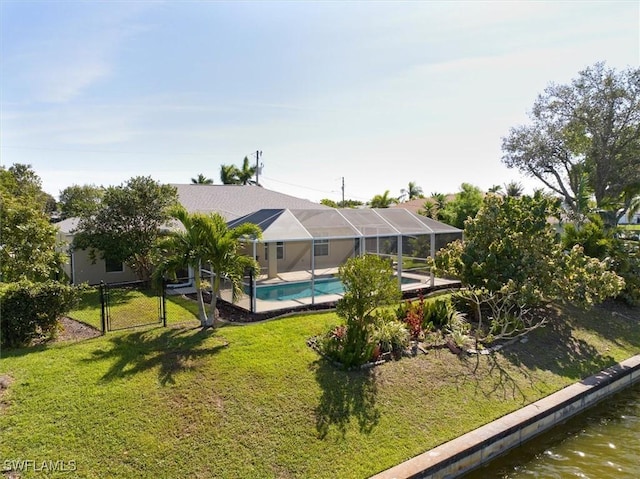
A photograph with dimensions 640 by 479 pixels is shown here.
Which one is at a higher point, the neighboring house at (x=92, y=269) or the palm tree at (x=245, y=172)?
the palm tree at (x=245, y=172)

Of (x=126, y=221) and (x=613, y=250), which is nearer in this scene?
(x=613, y=250)

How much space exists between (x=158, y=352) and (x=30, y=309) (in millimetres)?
2932

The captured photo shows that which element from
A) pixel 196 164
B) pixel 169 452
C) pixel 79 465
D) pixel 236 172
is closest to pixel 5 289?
pixel 79 465

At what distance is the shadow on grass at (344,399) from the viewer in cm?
695

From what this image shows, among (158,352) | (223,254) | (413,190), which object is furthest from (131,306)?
(413,190)

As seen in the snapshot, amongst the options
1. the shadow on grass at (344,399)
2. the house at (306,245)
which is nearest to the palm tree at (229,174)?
the house at (306,245)

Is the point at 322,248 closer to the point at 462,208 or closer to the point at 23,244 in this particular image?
the point at 462,208

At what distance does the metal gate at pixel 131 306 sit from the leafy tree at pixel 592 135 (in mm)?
20174

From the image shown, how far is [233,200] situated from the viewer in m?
23.0

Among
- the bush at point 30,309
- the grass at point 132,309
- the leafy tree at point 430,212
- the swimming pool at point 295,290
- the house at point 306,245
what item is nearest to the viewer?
the bush at point 30,309

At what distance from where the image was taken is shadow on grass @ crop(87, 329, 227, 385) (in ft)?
25.4

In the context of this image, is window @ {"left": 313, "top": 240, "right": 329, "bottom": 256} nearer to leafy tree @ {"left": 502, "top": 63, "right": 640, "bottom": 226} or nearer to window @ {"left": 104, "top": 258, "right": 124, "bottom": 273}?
window @ {"left": 104, "top": 258, "right": 124, "bottom": 273}

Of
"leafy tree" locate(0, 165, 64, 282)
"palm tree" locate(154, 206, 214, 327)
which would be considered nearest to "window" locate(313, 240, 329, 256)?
"palm tree" locate(154, 206, 214, 327)

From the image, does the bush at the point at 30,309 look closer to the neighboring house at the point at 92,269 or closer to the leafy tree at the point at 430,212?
the neighboring house at the point at 92,269
